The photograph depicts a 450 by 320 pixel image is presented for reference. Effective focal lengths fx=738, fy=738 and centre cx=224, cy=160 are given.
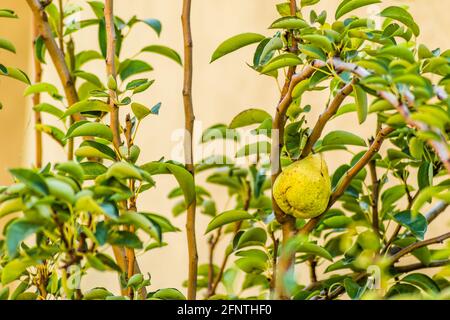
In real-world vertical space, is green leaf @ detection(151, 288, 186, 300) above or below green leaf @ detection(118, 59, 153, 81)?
below

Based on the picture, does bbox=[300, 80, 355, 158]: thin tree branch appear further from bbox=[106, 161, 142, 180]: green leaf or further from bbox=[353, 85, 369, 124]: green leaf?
bbox=[106, 161, 142, 180]: green leaf

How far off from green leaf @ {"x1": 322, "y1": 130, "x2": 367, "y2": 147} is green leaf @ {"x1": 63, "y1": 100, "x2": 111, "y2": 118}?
288 millimetres

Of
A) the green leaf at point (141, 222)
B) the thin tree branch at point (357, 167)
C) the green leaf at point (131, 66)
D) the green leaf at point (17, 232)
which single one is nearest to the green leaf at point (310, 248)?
the thin tree branch at point (357, 167)

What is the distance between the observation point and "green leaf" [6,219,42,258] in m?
0.61

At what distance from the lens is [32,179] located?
64 centimetres

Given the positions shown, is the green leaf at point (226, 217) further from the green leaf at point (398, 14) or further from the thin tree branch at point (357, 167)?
the green leaf at point (398, 14)

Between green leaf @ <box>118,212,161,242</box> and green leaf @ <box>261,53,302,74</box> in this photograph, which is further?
green leaf @ <box>261,53,302,74</box>

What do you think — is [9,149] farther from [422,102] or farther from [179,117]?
[422,102]

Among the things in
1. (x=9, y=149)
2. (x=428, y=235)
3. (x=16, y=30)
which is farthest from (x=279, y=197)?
(x=16, y=30)

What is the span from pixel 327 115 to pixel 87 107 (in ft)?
0.95

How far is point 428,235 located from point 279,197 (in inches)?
26.3

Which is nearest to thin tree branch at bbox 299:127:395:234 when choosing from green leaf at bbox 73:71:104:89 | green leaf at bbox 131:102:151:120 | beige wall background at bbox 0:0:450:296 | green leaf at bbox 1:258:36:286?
green leaf at bbox 131:102:151:120

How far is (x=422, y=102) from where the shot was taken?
697 millimetres

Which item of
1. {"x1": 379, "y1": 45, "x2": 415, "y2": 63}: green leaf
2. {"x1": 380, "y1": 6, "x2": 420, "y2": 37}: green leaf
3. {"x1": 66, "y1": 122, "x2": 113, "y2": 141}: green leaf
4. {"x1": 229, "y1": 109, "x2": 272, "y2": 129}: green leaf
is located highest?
{"x1": 380, "y1": 6, "x2": 420, "y2": 37}: green leaf
